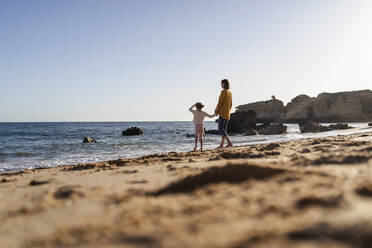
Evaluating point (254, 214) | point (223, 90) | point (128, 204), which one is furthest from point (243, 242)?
point (223, 90)

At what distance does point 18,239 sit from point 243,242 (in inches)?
47.9

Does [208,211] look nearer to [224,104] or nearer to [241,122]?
[224,104]

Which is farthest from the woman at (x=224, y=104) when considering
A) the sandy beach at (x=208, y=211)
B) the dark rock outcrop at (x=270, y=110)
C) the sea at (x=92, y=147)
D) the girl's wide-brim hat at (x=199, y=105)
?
the dark rock outcrop at (x=270, y=110)

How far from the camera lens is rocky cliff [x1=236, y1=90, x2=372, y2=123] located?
5662cm

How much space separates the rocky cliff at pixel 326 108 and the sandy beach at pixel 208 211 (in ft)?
158

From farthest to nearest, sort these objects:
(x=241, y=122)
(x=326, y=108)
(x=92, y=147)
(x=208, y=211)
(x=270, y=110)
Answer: (x=270, y=110) → (x=326, y=108) → (x=241, y=122) → (x=92, y=147) → (x=208, y=211)

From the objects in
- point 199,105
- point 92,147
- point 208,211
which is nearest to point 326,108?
point 92,147

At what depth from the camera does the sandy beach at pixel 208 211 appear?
121 centimetres

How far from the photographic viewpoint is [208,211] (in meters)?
1.62

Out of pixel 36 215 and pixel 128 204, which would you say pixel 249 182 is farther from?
pixel 36 215

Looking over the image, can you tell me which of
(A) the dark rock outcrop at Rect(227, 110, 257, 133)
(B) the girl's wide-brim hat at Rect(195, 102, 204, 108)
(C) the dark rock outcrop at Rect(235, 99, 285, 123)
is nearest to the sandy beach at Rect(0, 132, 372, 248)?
(B) the girl's wide-brim hat at Rect(195, 102, 204, 108)

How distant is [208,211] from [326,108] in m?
67.1

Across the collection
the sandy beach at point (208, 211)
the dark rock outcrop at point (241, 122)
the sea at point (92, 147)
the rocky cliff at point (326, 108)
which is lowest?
the sea at point (92, 147)

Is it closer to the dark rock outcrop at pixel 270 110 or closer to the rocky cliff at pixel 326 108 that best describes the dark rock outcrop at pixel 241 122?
the rocky cliff at pixel 326 108
